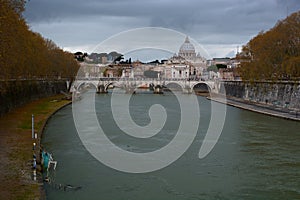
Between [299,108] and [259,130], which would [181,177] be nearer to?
[259,130]

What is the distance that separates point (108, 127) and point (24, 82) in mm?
14144

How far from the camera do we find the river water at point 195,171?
12250 mm

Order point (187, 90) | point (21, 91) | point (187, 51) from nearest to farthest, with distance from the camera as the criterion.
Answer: point (21, 91), point (187, 90), point (187, 51)

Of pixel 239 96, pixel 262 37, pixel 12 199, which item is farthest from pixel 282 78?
pixel 12 199

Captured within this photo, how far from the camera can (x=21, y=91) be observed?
35.0 metres

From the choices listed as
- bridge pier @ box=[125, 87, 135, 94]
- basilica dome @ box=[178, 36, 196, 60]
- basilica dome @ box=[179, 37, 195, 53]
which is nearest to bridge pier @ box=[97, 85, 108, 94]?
bridge pier @ box=[125, 87, 135, 94]

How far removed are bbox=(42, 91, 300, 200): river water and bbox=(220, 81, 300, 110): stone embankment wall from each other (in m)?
12.1

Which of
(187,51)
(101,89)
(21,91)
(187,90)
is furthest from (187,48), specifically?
(21,91)

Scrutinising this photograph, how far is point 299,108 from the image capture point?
34156 millimetres

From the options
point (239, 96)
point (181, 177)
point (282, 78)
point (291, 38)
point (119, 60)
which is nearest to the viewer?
point (181, 177)

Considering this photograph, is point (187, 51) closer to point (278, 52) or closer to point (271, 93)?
point (271, 93)

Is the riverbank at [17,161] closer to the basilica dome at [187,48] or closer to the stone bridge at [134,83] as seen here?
the stone bridge at [134,83]

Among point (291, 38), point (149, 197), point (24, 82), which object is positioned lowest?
point (149, 197)

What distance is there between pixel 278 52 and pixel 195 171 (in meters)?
26.3
